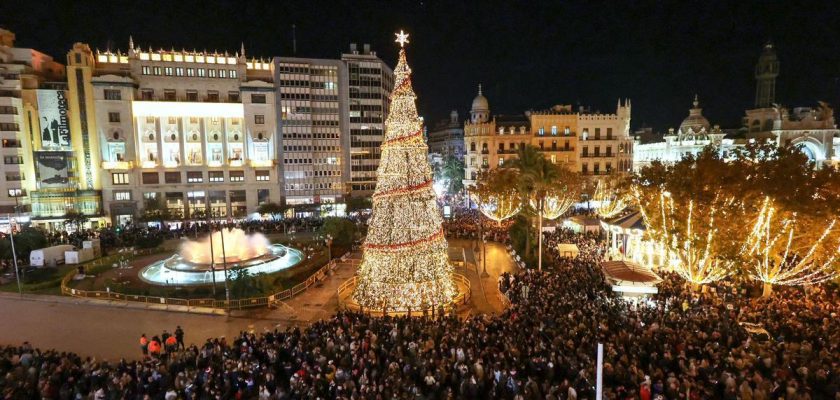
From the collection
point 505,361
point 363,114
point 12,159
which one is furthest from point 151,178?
point 505,361

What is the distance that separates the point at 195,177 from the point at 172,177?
→ 10.0 feet

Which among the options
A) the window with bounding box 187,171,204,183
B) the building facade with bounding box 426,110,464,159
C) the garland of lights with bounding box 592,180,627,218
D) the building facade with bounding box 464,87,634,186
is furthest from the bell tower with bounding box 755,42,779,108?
the window with bounding box 187,171,204,183

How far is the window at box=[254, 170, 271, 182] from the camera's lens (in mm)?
69500

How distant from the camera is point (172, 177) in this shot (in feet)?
218

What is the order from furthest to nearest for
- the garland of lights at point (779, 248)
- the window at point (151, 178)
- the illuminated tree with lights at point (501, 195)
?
the window at point (151, 178) → the illuminated tree with lights at point (501, 195) → the garland of lights at point (779, 248)

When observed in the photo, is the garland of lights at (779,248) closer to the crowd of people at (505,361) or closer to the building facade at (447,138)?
the crowd of people at (505,361)

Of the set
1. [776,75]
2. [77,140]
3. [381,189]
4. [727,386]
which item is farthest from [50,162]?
[776,75]

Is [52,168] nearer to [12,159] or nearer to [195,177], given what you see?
[12,159]

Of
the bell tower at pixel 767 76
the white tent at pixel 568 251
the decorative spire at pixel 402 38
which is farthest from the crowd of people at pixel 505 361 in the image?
the bell tower at pixel 767 76

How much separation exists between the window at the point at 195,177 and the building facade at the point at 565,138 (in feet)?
133

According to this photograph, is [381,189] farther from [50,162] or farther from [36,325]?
[50,162]

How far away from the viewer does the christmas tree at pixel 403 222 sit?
68.2 ft

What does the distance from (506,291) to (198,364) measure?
48.9 ft

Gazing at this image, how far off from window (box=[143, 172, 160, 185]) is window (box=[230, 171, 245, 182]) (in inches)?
390
